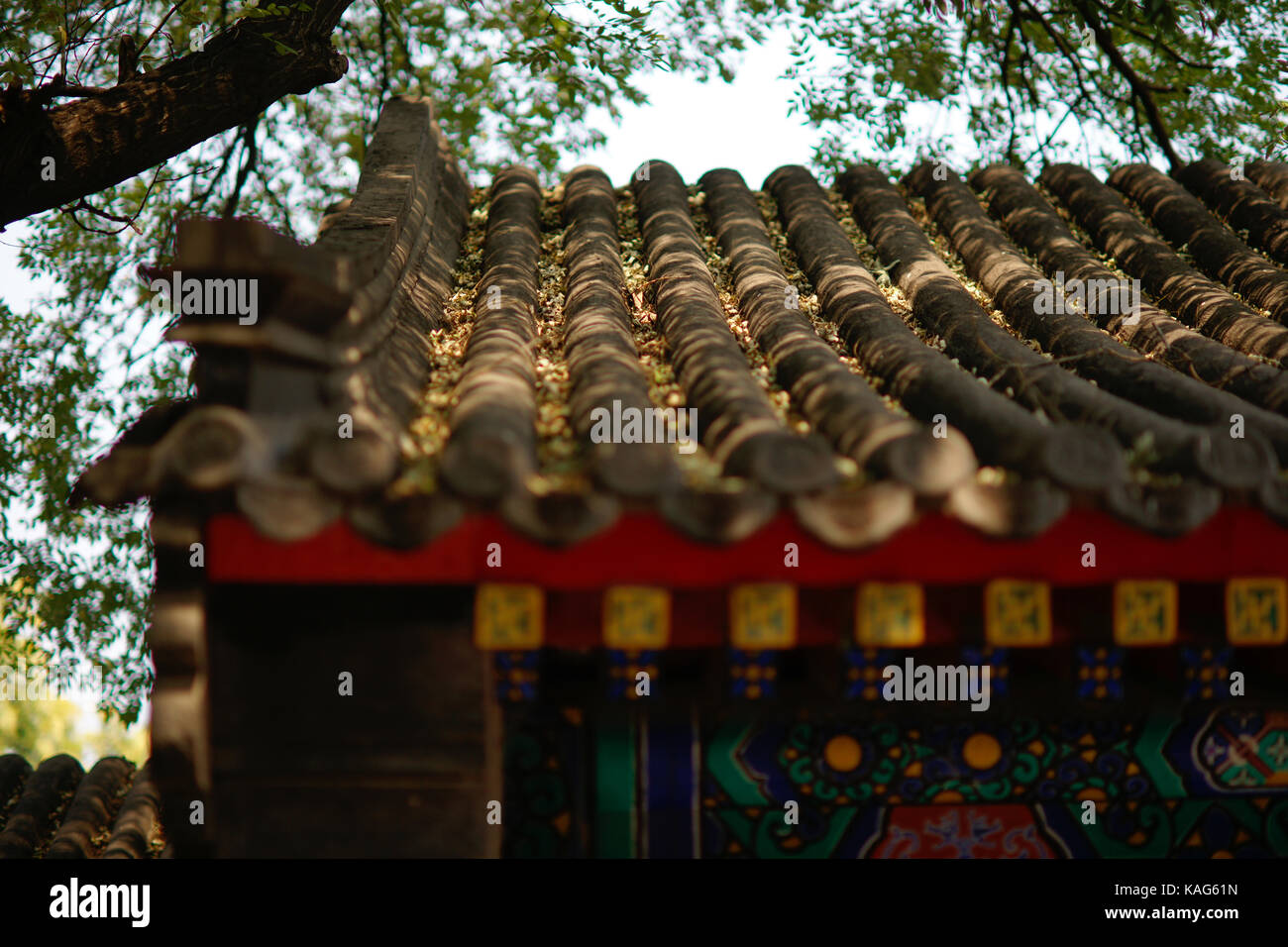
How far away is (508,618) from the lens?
265cm

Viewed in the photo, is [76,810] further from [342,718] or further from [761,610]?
[761,610]

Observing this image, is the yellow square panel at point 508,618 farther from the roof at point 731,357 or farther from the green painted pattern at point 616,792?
the green painted pattern at point 616,792

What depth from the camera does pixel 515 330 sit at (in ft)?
12.2

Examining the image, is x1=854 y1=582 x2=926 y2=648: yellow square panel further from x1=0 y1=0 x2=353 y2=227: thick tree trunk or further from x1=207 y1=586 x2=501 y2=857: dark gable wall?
x1=0 y1=0 x2=353 y2=227: thick tree trunk

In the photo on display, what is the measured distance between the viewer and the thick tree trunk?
209 inches

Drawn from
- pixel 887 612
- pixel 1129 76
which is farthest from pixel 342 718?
pixel 1129 76

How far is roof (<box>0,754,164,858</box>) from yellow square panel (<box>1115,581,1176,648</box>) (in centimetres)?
421

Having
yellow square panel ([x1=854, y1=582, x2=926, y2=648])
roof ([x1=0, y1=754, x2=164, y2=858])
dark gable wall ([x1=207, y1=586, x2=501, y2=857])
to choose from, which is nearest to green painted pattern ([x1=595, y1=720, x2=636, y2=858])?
dark gable wall ([x1=207, y1=586, x2=501, y2=857])

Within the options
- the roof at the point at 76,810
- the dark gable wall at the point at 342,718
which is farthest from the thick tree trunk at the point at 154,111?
the dark gable wall at the point at 342,718

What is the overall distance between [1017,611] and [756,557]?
66cm
